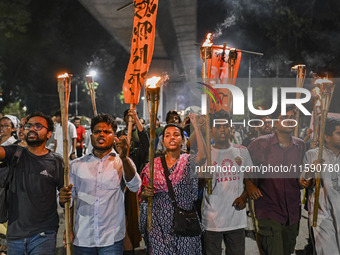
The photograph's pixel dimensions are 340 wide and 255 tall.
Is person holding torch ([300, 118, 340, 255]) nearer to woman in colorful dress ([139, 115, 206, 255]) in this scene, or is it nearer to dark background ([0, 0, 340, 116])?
dark background ([0, 0, 340, 116])

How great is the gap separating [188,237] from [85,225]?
99 centimetres

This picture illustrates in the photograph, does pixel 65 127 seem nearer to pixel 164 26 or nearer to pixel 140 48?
pixel 140 48

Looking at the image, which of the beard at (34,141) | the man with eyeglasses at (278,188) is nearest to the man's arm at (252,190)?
the man with eyeglasses at (278,188)

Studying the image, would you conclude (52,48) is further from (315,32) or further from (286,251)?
(286,251)

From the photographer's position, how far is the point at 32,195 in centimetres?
323

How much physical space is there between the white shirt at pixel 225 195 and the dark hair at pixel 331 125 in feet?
3.34

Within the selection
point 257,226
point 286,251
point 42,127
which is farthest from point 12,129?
point 286,251

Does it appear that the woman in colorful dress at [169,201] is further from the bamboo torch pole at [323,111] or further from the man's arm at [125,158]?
the bamboo torch pole at [323,111]

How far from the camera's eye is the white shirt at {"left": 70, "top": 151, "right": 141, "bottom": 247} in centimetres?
327

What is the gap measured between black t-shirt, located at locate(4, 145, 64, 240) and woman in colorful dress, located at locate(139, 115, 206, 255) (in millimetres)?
843

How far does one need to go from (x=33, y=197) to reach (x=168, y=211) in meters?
1.24

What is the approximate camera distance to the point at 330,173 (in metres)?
4.03

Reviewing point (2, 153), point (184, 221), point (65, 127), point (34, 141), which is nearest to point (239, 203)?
point (184, 221)

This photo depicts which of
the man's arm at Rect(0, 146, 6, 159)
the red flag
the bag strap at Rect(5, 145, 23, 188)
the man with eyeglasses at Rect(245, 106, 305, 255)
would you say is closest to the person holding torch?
the man with eyeglasses at Rect(245, 106, 305, 255)
